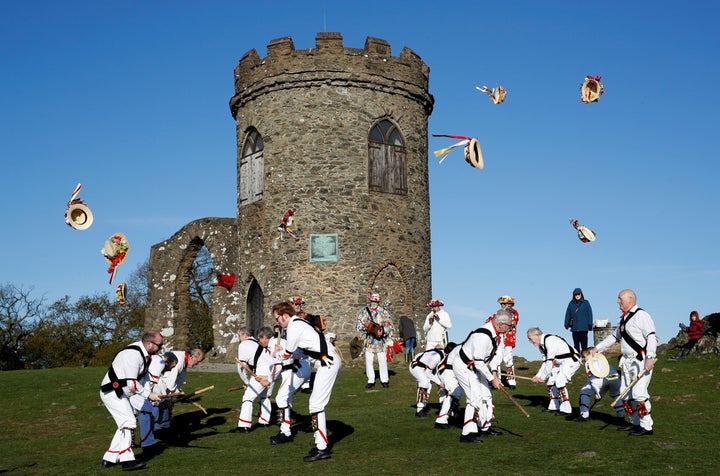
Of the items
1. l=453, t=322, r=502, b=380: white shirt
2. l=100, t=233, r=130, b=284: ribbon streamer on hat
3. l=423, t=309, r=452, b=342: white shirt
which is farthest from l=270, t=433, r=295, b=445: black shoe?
l=100, t=233, r=130, b=284: ribbon streamer on hat

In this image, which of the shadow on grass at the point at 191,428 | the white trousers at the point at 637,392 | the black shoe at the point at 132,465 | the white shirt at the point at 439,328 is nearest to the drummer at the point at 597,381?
the white trousers at the point at 637,392

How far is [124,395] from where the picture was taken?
1038 cm

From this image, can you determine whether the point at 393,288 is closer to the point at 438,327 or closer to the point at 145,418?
the point at 438,327

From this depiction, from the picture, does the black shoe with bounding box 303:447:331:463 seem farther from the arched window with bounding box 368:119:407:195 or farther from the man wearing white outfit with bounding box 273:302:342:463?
the arched window with bounding box 368:119:407:195

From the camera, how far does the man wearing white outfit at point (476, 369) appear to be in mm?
10820

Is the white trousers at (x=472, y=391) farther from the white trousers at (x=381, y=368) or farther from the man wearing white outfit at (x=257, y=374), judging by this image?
the white trousers at (x=381, y=368)

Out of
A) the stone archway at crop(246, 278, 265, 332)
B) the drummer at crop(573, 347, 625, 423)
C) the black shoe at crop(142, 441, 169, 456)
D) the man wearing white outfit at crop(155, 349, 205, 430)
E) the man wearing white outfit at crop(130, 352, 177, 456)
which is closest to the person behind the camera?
the man wearing white outfit at crop(130, 352, 177, 456)

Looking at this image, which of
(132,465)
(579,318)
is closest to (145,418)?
(132,465)

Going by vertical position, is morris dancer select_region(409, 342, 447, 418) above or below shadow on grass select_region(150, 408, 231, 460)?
above

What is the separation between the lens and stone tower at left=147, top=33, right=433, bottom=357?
24.3 meters

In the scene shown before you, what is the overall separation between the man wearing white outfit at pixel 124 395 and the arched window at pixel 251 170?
15181 millimetres

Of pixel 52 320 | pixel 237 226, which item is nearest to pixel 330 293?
pixel 237 226

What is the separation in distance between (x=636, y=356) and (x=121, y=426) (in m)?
7.06

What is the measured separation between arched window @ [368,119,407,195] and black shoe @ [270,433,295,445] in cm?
1393
